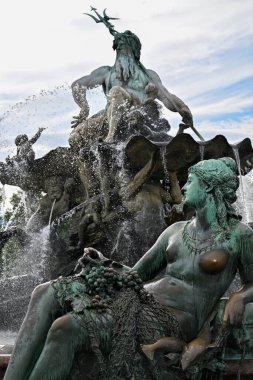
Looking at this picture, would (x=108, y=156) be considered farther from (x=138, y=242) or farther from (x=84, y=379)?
(x=84, y=379)

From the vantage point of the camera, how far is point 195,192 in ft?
12.7

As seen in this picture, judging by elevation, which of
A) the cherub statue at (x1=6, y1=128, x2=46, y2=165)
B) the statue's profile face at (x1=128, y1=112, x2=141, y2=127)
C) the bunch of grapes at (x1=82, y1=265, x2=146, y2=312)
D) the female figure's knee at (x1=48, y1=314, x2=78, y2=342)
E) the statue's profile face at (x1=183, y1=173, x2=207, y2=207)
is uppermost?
the statue's profile face at (x1=128, y1=112, x2=141, y2=127)

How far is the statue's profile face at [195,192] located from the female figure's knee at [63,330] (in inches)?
34.4

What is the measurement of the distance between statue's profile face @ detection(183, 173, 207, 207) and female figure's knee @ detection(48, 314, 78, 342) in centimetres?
87

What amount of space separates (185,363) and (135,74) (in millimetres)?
8434

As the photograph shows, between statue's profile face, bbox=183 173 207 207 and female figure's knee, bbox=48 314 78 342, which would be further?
statue's profile face, bbox=183 173 207 207

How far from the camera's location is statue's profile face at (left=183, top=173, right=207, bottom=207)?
387 cm

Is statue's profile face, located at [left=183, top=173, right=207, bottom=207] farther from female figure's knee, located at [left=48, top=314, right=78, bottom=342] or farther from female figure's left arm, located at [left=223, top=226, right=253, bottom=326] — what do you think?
female figure's knee, located at [left=48, top=314, right=78, bottom=342]

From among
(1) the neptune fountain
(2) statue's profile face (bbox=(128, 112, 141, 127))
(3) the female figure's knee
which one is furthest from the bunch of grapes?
Result: (2) statue's profile face (bbox=(128, 112, 141, 127))

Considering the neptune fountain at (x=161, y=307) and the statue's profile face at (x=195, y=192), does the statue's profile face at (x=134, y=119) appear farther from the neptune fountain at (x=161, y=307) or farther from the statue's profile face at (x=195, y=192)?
the statue's profile face at (x=195, y=192)

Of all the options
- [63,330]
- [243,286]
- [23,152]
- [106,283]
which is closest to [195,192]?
[243,286]

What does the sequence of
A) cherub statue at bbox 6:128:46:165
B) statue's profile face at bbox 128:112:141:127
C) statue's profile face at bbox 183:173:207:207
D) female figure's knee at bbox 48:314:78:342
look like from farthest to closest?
cherub statue at bbox 6:128:46:165
statue's profile face at bbox 128:112:141:127
statue's profile face at bbox 183:173:207:207
female figure's knee at bbox 48:314:78:342

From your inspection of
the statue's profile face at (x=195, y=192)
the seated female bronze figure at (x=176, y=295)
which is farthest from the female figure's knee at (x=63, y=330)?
the statue's profile face at (x=195, y=192)

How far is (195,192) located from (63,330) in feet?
3.16
